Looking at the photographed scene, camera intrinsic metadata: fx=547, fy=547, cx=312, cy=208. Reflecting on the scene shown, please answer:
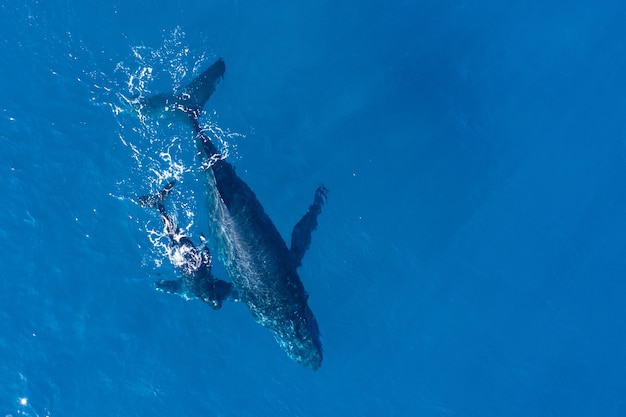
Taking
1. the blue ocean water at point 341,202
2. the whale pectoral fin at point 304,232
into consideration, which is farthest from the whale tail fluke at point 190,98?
the whale pectoral fin at point 304,232

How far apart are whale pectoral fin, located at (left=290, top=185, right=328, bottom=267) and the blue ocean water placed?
0.72m

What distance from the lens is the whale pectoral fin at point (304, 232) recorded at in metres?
23.6

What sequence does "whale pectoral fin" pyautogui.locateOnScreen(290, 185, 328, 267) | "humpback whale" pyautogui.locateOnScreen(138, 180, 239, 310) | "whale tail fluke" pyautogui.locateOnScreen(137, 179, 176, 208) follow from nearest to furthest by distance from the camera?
"humpback whale" pyautogui.locateOnScreen(138, 180, 239, 310) → "whale tail fluke" pyautogui.locateOnScreen(137, 179, 176, 208) → "whale pectoral fin" pyautogui.locateOnScreen(290, 185, 328, 267)

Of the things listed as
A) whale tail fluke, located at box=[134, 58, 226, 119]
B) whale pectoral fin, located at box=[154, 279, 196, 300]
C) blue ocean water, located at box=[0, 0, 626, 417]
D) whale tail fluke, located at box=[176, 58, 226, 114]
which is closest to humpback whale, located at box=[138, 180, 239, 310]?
whale pectoral fin, located at box=[154, 279, 196, 300]

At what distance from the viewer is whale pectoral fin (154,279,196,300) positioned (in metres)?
22.6

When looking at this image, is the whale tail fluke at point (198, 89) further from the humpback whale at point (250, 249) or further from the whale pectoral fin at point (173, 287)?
the whale pectoral fin at point (173, 287)

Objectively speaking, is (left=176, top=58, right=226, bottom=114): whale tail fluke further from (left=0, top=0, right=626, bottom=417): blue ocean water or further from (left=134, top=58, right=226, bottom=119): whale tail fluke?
(left=0, top=0, right=626, bottom=417): blue ocean water

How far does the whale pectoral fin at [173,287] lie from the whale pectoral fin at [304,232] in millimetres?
4723

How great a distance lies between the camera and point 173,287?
2269cm

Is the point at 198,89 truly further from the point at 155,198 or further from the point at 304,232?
the point at 304,232

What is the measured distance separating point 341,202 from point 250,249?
17.9 feet

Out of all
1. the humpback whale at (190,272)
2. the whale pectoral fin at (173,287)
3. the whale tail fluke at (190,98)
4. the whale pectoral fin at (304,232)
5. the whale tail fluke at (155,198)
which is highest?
the whale tail fluke at (190,98)

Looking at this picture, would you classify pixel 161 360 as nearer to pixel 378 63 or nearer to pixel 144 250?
pixel 144 250

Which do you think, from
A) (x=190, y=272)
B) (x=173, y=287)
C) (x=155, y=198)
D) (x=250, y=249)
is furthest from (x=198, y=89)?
(x=173, y=287)
